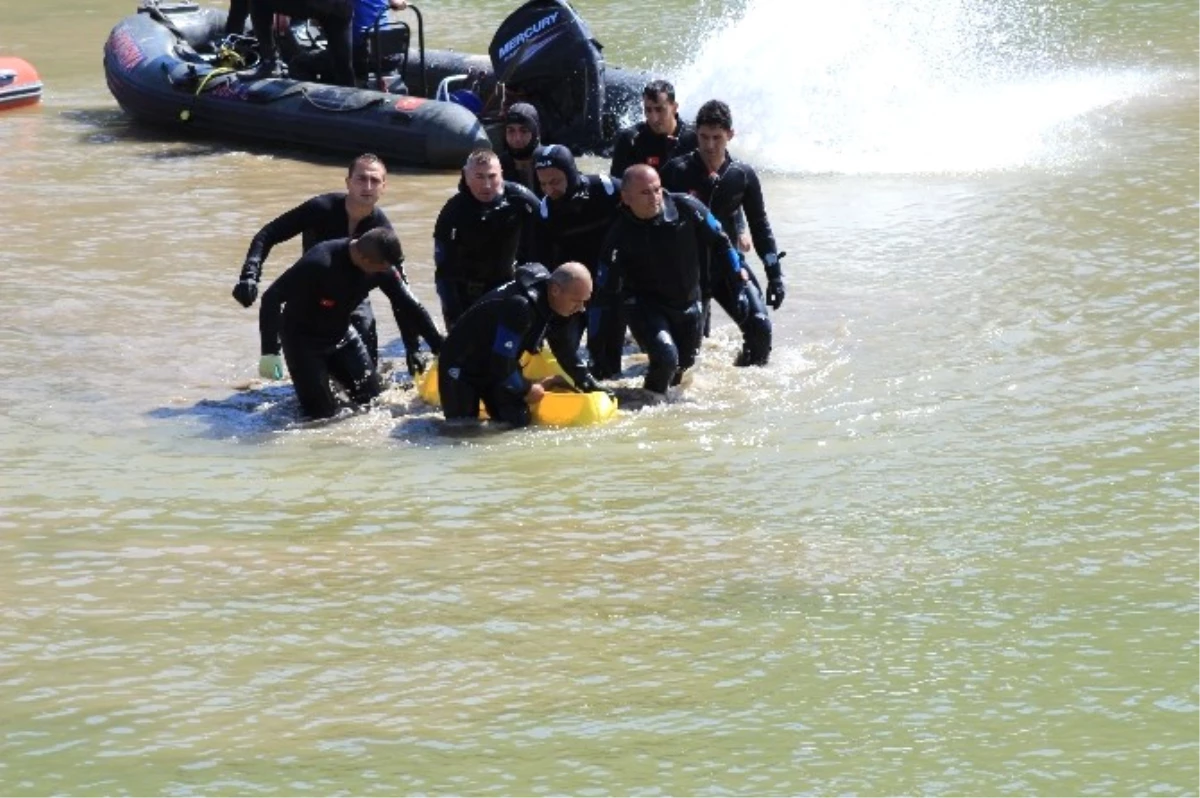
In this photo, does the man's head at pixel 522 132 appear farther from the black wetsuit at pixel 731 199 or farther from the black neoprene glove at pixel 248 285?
the black neoprene glove at pixel 248 285

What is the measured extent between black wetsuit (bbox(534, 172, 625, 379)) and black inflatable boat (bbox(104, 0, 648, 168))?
425cm

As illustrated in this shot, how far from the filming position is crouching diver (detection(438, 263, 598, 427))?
9.25m

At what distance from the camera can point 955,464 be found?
28.0 ft

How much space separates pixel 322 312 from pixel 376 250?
493mm

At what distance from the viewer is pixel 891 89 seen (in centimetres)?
1744

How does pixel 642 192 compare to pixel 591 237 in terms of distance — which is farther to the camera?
pixel 591 237

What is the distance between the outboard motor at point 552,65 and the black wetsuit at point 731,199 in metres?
3.95

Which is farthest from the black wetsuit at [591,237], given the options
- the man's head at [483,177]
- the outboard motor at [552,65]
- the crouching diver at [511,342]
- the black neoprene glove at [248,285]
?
the outboard motor at [552,65]

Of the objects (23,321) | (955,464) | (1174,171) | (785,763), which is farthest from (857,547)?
(1174,171)

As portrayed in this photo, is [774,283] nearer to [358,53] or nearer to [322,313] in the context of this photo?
[322,313]

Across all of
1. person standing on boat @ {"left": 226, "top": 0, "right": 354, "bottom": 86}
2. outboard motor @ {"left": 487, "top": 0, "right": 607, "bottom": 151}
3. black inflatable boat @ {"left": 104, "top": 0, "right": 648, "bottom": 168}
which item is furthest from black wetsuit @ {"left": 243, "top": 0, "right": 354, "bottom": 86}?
outboard motor @ {"left": 487, "top": 0, "right": 607, "bottom": 151}

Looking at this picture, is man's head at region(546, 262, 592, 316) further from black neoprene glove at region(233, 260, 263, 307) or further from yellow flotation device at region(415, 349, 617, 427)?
black neoprene glove at region(233, 260, 263, 307)

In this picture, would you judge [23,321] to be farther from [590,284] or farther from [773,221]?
[773,221]

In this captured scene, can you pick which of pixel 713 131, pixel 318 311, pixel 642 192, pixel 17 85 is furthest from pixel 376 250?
pixel 17 85
